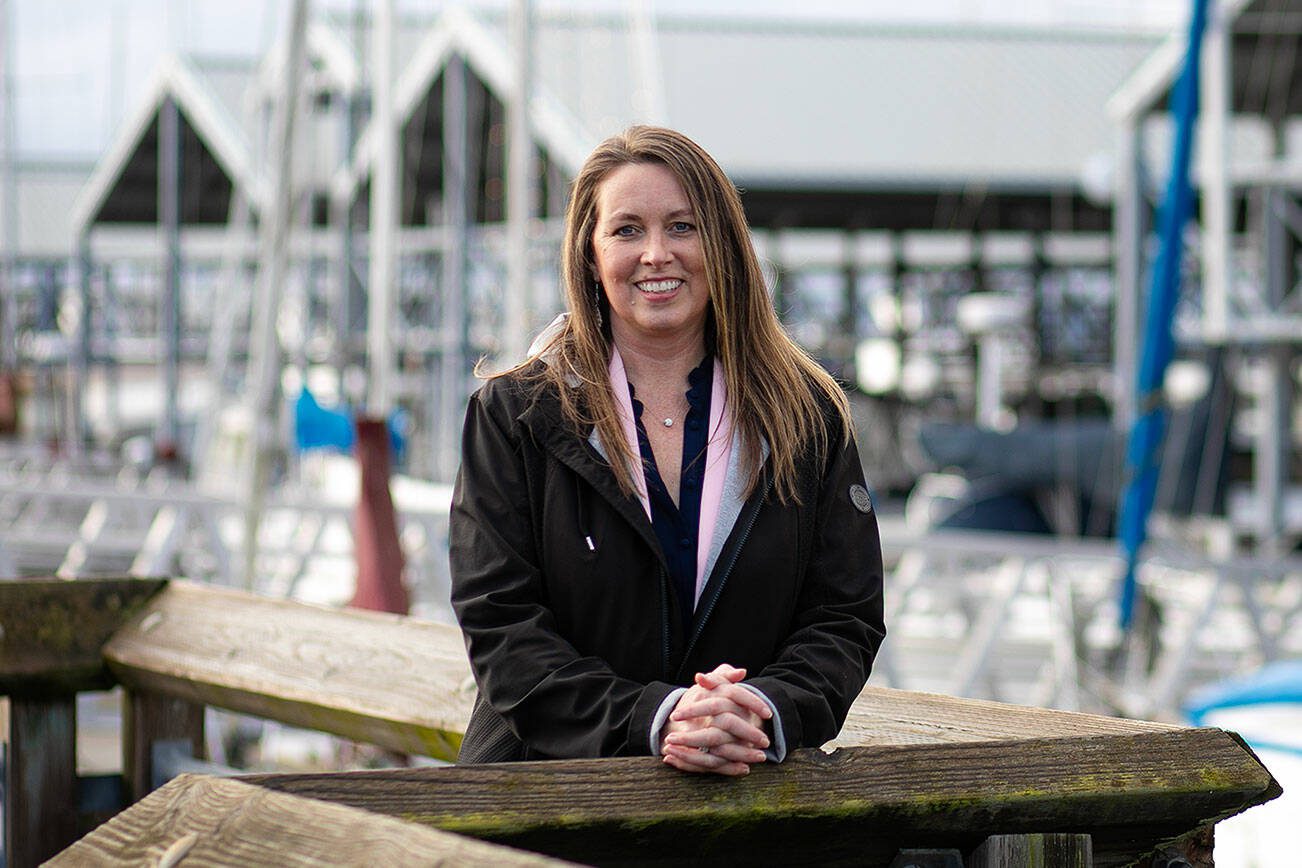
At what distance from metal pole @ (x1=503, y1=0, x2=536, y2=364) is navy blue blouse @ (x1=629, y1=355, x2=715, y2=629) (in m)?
6.62

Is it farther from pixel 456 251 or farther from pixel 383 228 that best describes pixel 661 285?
pixel 456 251

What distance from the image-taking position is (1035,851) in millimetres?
1903

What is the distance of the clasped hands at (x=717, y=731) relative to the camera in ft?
A: 6.33

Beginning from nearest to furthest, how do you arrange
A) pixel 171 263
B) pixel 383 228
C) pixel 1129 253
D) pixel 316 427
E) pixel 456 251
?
1. pixel 383 228
2. pixel 1129 253
3. pixel 316 427
4. pixel 456 251
5. pixel 171 263

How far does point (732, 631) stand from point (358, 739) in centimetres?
100

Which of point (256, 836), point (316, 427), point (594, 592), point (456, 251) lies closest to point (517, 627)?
point (594, 592)

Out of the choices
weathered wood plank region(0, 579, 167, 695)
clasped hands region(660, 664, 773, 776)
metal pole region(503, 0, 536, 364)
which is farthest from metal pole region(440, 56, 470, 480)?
clasped hands region(660, 664, 773, 776)

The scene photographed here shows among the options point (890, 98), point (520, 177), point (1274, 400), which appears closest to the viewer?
point (520, 177)

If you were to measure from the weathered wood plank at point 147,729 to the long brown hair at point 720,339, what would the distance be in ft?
4.67

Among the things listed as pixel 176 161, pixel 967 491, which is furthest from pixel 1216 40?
pixel 176 161

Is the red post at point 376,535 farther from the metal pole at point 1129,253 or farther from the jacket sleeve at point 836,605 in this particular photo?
the metal pole at point 1129,253

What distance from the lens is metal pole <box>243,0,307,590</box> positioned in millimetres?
6375

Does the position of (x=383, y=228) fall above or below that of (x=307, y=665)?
above

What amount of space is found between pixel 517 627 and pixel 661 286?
1.82 feet
